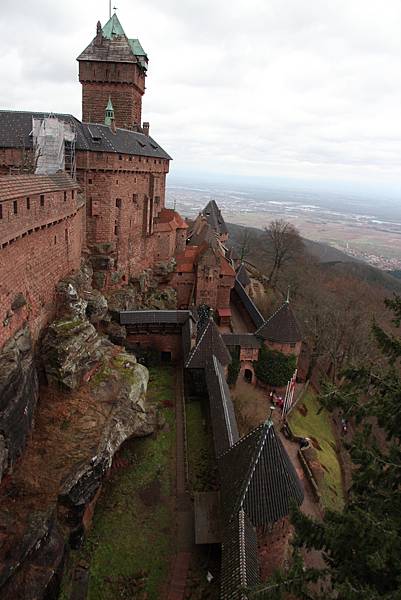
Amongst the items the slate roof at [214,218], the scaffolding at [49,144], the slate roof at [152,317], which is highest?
the scaffolding at [49,144]

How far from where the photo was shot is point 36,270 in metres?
17.2

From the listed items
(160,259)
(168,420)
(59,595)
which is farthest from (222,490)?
(160,259)

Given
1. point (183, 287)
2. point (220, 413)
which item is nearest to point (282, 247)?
point (183, 287)

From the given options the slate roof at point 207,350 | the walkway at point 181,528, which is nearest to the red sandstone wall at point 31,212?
the slate roof at point 207,350

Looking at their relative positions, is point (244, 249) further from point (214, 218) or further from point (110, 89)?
point (110, 89)

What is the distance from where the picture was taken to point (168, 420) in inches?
822

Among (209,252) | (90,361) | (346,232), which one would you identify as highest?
(209,252)

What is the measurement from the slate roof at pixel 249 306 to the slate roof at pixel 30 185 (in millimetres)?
17516

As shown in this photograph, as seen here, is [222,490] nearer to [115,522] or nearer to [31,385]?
[115,522]

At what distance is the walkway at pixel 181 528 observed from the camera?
43.4ft

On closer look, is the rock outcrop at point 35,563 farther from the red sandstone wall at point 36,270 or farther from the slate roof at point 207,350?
the slate roof at point 207,350

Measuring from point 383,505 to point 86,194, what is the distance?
77.6 ft

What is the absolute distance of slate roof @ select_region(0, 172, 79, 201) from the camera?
14.3 metres

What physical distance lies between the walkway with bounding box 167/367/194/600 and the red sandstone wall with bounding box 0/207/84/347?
821 cm
